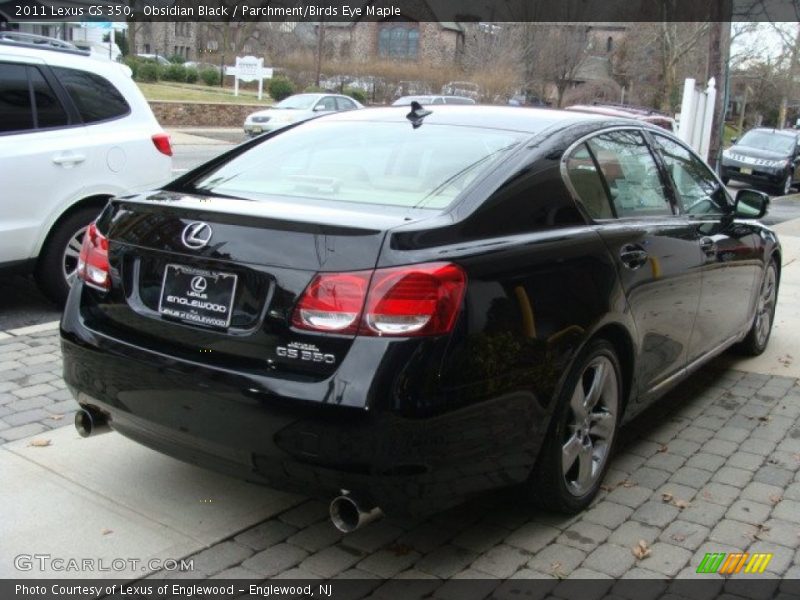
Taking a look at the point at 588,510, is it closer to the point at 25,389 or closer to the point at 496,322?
the point at 496,322

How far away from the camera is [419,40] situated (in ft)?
236

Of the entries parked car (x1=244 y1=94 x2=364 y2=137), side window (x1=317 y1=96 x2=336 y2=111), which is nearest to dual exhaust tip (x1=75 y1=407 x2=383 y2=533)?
parked car (x1=244 y1=94 x2=364 y2=137)

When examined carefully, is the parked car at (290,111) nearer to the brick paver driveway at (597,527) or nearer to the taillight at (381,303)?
the brick paver driveway at (597,527)

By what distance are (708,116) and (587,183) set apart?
42.3 feet

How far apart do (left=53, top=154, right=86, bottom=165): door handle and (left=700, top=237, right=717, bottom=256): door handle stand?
428 cm

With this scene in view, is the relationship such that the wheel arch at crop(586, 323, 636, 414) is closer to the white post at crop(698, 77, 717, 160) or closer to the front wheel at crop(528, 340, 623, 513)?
the front wheel at crop(528, 340, 623, 513)

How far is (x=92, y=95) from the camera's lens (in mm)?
6691

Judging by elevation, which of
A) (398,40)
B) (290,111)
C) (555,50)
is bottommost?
(290,111)

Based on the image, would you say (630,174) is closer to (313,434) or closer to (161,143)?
(313,434)

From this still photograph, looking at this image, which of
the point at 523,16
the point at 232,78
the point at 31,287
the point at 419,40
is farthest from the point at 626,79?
the point at 31,287

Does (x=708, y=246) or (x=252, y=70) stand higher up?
(x=252, y=70)

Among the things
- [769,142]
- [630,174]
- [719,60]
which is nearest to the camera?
[630,174]

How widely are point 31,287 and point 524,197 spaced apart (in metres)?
5.31

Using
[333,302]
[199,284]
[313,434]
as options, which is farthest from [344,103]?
[313,434]
